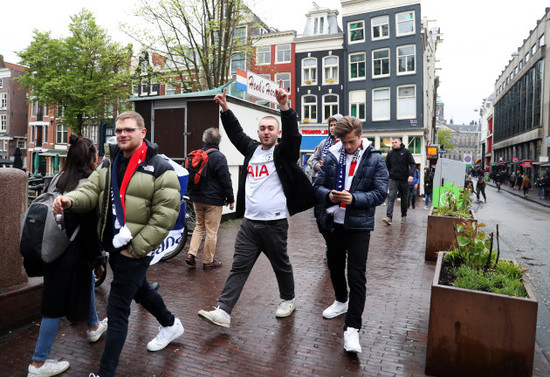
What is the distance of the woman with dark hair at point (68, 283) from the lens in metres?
2.77

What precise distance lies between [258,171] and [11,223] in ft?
7.43

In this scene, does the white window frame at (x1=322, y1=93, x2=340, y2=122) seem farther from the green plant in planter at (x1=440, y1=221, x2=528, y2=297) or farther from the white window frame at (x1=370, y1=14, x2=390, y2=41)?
the green plant in planter at (x1=440, y1=221, x2=528, y2=297)

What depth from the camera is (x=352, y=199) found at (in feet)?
10.4

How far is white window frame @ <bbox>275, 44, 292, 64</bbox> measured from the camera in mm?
31500

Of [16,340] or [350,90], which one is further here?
[350,90]

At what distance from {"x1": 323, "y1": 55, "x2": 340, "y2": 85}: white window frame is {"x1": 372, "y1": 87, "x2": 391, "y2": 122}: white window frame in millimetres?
3222

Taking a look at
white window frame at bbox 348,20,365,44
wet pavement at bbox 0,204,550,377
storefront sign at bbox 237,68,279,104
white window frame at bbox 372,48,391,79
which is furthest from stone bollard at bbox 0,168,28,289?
white window frame at bbox 348,20,365,44

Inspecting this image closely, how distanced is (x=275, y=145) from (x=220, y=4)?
14438 mm

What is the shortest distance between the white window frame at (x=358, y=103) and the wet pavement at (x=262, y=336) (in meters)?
25.3

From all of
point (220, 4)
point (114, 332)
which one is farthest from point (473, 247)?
point (220, 4)

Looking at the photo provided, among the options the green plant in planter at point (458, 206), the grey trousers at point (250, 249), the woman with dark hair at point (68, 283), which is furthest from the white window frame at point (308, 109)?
the woman with dark hair at point (68, 283)

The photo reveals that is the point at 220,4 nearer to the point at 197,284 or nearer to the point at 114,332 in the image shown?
the point at 197,284

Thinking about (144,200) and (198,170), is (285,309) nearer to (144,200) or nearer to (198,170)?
(144,200)

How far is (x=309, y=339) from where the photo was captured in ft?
A: 11.3
